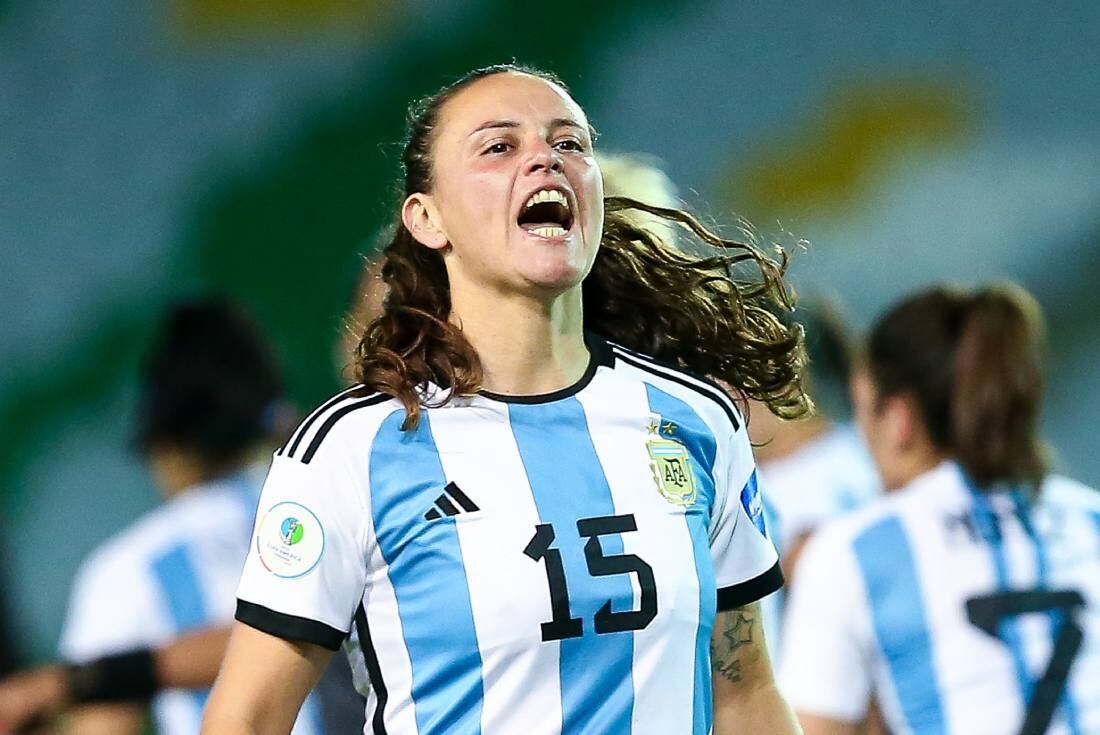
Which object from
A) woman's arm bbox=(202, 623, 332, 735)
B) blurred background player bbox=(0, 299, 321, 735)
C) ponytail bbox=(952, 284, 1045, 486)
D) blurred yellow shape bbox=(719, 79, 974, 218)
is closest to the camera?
woman's arm bbox=(202, 623, 332, 735)

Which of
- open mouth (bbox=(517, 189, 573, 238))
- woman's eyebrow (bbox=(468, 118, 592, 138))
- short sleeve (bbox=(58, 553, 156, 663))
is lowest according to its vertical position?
short sleeve (bbox=(58, 553, 156, 663))

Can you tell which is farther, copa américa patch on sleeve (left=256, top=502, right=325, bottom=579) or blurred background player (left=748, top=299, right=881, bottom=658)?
blurred background player (left=748, top=299, right=881, bottom=658)

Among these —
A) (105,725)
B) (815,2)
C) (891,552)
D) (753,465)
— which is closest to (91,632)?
(105,725)

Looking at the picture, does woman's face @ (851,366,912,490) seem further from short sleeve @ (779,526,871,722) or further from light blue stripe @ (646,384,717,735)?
light blue stripe @ (646,384,717,735)

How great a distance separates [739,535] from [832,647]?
1.15 m

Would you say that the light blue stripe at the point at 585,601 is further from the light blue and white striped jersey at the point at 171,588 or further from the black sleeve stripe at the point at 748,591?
the light blue and white striped jersey at the point at 171,588

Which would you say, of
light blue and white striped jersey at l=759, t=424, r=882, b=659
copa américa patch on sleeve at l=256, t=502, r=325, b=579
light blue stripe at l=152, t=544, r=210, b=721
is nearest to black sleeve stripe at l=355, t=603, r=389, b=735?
copa américa patch on sleeve at l=256, t=502, r=325, b=579

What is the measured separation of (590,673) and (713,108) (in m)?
5.28

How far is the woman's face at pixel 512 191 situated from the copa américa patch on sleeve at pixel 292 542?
1.31 ft

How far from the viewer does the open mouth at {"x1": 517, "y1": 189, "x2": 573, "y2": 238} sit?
2.29 metres

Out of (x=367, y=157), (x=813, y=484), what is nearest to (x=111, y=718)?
(x=813, y=484)

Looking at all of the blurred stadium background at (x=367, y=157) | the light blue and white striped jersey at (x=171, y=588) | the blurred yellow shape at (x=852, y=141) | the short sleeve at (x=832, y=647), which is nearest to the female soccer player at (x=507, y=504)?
→ the short sleeve at (x=832, y=647)

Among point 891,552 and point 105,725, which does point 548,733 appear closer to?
point 891,552

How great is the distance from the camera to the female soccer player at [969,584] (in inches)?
137
